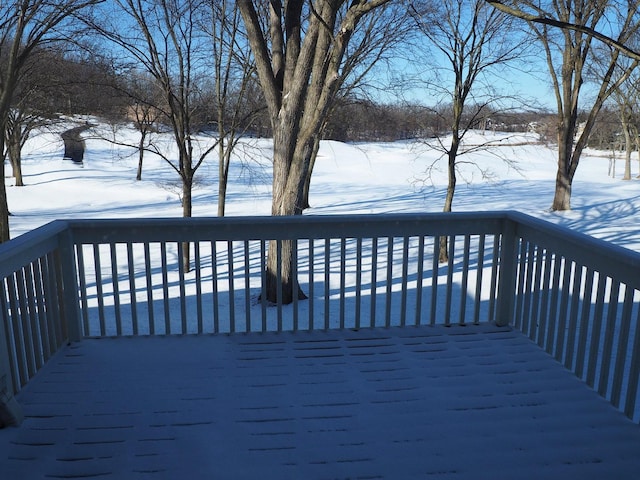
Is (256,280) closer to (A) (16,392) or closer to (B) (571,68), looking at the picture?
(A) (16,392)

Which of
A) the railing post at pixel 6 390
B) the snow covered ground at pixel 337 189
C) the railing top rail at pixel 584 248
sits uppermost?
the railing top rail at pixel 584 248

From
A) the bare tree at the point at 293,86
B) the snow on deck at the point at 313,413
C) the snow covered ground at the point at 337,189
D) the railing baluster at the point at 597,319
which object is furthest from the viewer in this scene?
the snow covered ground at the point at 337,189

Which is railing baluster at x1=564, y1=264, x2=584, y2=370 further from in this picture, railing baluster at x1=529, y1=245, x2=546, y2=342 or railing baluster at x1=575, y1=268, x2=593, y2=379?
railing baluster at x1=529, y1=245, x2=546, y2=342

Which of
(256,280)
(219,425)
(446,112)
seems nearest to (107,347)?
(219,425)

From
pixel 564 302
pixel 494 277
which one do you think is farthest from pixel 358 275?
pixel 564 302

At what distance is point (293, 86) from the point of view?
19.6 ft

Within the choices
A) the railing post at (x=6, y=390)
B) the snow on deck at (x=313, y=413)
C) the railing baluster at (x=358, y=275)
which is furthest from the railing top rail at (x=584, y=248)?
the railing post at (x=6, y=390)

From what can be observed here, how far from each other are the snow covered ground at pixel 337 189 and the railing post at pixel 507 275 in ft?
23.7

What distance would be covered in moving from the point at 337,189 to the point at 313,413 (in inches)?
707

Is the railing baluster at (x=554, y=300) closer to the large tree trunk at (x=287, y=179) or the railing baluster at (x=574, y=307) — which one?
the railing baluster at (x=574, y=307)

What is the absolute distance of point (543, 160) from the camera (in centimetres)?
3106

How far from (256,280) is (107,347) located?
5253 mm

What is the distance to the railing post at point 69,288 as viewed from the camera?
3115 mm

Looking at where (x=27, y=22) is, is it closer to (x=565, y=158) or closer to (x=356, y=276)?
(x=356, y=276)
